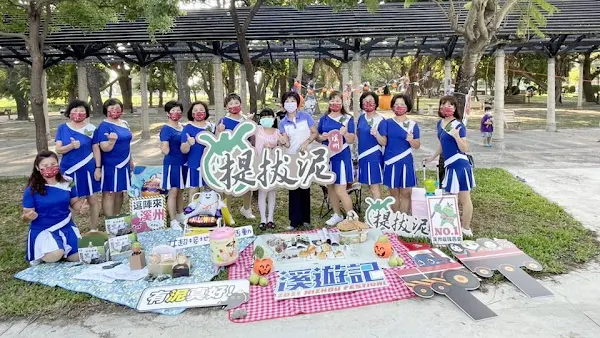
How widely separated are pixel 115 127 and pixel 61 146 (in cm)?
65

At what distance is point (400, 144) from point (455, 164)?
69 cm

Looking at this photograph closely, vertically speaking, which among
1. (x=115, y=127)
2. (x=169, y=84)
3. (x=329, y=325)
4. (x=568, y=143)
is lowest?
(x=329, y=325)

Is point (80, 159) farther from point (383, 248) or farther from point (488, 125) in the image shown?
point (488, 125)

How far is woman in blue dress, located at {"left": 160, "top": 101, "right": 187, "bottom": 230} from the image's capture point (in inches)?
225

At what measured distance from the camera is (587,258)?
4777 mm

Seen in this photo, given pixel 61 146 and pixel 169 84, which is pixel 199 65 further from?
pixel 61 146

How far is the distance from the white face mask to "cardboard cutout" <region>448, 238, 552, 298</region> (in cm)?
244

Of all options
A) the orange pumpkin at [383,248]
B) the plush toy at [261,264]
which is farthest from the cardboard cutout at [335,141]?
the plush toy at [261,264]

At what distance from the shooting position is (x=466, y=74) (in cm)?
629

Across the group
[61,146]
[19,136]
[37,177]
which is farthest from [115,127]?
[19,136]

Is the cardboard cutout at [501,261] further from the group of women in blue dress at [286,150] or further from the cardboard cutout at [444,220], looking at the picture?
the group of women in blue dress at [286,150]

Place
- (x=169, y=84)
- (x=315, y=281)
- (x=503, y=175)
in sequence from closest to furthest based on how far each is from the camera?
(x=315, y=281), (x=503, y=175), (x=169, y=84)

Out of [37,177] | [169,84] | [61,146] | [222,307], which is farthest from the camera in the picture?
[169,84]

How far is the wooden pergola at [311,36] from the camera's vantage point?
42.3ft
